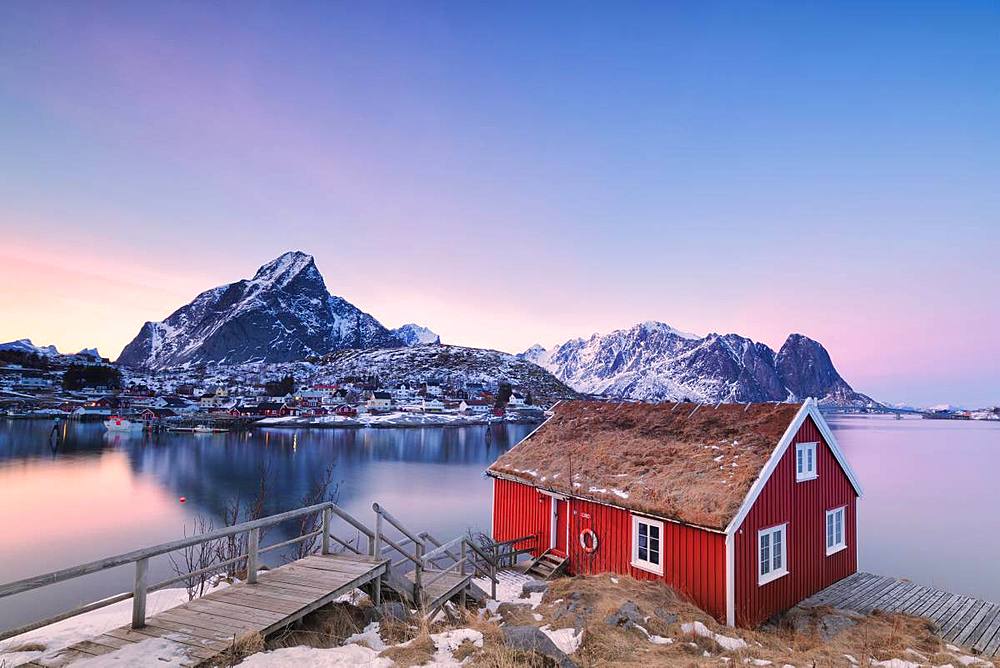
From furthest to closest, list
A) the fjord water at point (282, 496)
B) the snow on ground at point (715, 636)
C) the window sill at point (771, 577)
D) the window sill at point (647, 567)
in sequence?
1. the fjord water at point (282, 496)
2. the window sill at point (647, 567)
3. the window sill at point (771, 577)
4. the snow on ground at point (715, 636)

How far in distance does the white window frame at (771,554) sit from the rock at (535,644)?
29.8ft

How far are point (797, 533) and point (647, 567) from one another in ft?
15.3

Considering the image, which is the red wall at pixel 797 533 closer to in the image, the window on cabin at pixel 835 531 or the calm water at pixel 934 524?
the window on cabin at pixel 835 531

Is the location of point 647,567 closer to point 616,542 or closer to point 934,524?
point 616,542

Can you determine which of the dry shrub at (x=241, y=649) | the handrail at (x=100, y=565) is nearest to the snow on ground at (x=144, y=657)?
the dry shrub at (x=241, y=649)

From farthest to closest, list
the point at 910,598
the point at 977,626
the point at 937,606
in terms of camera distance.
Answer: the point at 910,598
the point at 937,606
the point at 977,626

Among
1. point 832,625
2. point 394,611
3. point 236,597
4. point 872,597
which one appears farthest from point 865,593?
point 236,597

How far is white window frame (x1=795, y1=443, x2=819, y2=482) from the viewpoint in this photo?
16250 mm

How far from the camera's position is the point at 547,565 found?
60.2 feet

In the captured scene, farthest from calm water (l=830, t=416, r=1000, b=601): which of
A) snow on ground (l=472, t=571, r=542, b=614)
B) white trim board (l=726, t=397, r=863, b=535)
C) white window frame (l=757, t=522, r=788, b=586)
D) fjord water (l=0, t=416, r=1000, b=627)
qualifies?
snow on ground (l=472, t=571, r=542, b=614)

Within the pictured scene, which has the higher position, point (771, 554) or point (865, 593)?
point (771, 554)

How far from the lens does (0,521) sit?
3578 cm

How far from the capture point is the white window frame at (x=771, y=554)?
14578 millimetres

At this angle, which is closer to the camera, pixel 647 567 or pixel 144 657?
pixel 144 657
